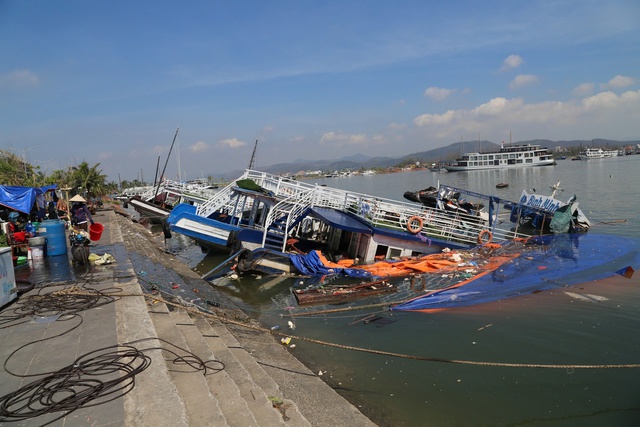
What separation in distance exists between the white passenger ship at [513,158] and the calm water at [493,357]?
9038cm

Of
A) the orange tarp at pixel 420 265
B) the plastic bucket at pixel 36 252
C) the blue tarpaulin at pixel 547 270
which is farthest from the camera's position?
the orange tarp at pixel 420 265

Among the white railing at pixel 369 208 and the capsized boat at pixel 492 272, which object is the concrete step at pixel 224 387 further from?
the white railing at pixel 369 208

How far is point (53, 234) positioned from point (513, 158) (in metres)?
100

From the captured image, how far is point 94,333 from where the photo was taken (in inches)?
235

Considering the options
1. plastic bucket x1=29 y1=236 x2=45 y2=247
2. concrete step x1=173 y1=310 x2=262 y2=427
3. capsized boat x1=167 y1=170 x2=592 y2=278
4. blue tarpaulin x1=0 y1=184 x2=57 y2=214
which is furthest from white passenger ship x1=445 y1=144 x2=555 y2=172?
concrete step x1=173 y1=310 x2=262 y2=427

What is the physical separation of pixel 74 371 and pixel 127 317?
1891 millimetres

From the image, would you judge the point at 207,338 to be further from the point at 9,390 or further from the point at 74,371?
the point at 9,390

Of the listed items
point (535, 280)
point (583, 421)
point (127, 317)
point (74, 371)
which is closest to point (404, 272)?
point (535, 280)

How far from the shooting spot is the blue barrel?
12.2 m

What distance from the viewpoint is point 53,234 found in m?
12.3

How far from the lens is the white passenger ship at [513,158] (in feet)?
305

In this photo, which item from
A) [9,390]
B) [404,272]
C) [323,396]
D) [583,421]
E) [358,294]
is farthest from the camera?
[404,272]

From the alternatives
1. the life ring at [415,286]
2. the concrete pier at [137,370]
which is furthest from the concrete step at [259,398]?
the life ring at [415,286]

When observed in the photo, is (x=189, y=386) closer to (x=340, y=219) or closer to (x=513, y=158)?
(x=340, y=219)
